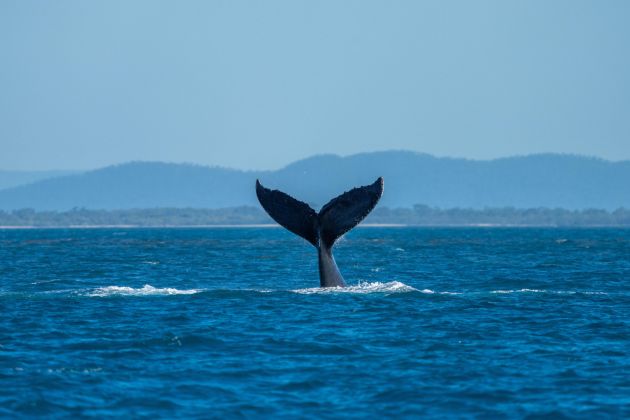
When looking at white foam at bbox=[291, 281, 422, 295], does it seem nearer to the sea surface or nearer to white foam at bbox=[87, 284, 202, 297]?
the sea surface

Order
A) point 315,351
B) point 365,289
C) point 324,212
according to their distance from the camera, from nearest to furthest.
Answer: point 315,351 → point 324,212 → point 365,289

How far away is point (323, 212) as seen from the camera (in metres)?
22.1

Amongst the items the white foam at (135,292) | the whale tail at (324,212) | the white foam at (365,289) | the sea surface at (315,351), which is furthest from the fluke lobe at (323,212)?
the white foam at (135,292)

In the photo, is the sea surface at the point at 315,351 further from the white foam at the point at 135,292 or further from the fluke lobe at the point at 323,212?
the fluke lobe at the point at 323,212

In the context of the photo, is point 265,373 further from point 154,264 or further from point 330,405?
point 154,264

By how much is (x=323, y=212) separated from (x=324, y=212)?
0.9 inches

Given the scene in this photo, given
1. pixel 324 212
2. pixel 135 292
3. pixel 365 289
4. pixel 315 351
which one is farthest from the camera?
pixel 135 292

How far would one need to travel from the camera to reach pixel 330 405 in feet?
46.1

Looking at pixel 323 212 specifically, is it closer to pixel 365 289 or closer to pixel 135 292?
pixel 365 289

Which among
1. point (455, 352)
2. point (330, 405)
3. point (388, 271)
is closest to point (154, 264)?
point (388, 271)

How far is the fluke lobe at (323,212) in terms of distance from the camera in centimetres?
2184

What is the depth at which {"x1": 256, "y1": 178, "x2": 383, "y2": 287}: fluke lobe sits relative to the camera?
2184 cm

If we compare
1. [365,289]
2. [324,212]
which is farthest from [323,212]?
[365,289]

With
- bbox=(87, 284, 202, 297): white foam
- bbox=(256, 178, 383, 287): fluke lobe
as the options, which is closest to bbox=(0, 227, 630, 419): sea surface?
bbox=(87, 284, 202, 297): white foam
